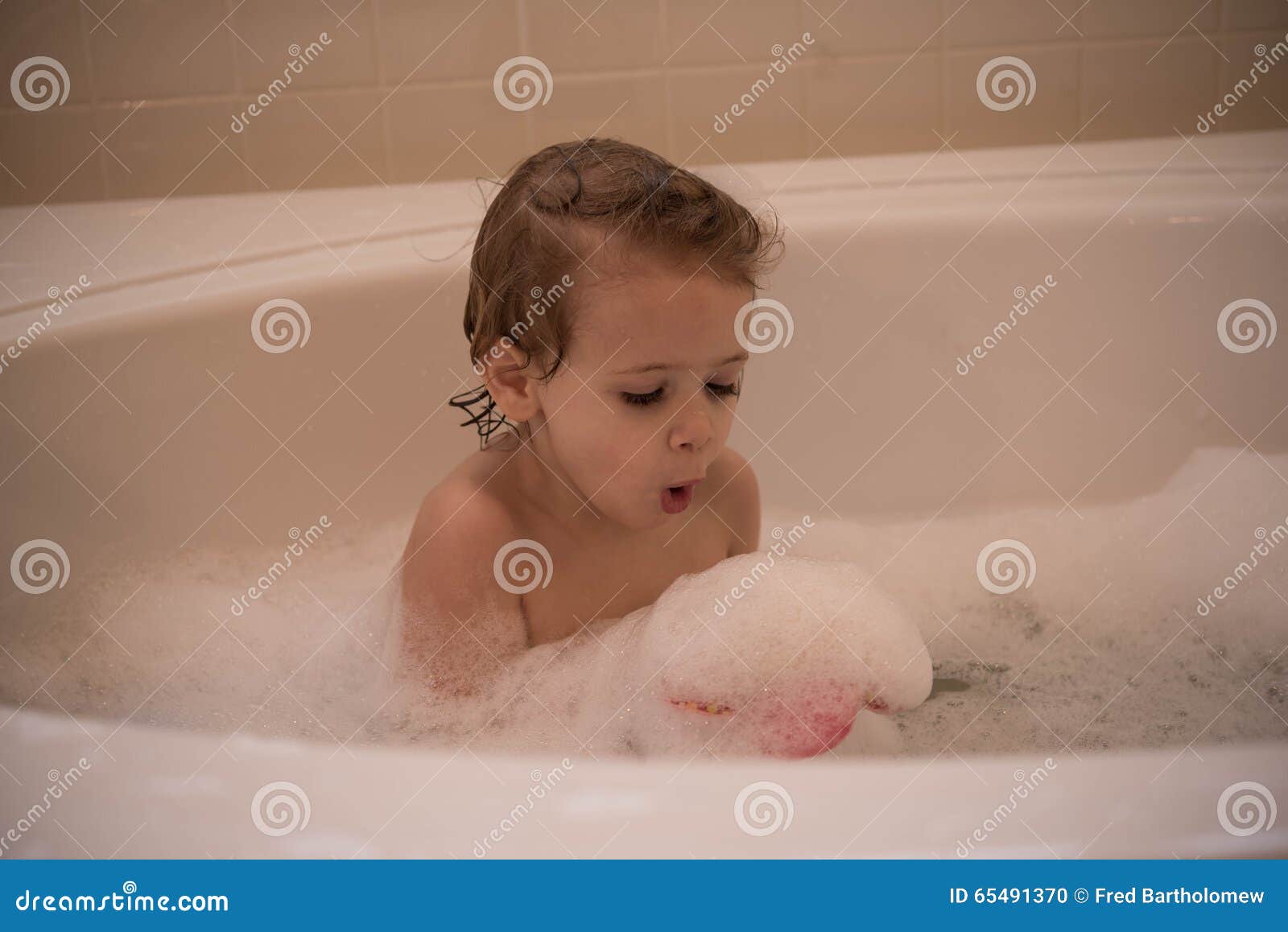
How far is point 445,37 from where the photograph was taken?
1268mm

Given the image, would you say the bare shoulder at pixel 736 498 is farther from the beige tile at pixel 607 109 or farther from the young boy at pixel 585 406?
the beige tile at pixel 607 109

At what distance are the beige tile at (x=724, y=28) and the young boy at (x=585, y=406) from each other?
16.4 inches

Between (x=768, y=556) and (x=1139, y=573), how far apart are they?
45 cm

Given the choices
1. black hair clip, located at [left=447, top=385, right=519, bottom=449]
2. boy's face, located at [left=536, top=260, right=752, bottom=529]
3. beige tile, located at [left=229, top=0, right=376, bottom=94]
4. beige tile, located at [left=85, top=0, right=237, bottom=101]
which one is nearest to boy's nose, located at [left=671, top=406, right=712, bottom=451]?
boy's face, located at [left=536, top=260, right=752, bottom=529]

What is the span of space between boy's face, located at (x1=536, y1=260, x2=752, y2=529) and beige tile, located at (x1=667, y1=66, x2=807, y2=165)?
0.49m

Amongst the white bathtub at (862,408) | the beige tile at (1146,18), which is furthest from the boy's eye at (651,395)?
the beige tile at (1146,18)

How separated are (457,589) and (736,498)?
0.28 m

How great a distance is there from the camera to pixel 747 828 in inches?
18.1

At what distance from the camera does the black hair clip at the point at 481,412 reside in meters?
1.08

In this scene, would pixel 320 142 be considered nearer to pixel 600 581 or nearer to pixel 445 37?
pixel 445 37

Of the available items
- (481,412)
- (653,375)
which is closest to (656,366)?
(653,375)

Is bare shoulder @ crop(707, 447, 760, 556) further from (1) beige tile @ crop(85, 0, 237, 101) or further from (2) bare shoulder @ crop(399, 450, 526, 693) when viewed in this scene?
(1) beige tile @ crop(85, 0, 237, 101)

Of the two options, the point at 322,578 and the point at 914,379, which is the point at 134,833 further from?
the point at 914,379

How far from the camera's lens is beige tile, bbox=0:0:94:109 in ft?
4.16
